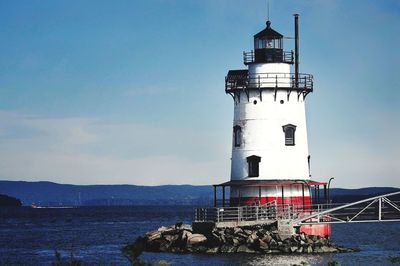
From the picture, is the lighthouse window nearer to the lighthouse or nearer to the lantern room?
the lighthouse

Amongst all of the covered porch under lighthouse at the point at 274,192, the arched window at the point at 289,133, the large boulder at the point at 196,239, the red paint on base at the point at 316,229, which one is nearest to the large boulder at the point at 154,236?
the large boulder at the point at 196,239

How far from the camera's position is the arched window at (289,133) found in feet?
169

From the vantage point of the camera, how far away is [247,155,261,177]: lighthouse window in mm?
51531

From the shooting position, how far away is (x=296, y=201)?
5103 cm

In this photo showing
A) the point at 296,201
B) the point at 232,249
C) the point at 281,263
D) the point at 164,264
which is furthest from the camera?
the point at 296,201

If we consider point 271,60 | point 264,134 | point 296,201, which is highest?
point 271,60

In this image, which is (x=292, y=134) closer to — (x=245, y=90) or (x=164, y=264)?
(x=245, y=90)

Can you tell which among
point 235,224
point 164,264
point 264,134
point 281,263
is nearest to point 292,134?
point 264,134

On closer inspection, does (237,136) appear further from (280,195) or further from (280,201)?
(280,201)

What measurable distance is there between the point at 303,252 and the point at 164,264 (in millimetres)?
26529

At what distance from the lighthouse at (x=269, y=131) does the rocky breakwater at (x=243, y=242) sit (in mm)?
3697

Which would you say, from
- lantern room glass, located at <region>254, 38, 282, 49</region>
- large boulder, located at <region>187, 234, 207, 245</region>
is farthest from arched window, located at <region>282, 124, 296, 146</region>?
large boulder, located at <region>187, 234, 207, 245</region>

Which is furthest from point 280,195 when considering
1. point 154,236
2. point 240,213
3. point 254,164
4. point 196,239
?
point 154,236

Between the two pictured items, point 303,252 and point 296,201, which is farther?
point 296,201
